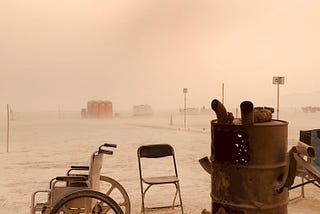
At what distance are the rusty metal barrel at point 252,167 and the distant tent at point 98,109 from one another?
19.3m

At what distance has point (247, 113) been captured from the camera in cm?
243

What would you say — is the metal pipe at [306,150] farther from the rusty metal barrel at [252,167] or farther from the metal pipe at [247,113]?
the metal pipe at [247,113]

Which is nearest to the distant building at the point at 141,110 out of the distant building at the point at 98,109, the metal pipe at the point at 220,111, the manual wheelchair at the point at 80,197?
the distant building at the point at 98,109

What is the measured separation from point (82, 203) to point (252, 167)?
125 cm

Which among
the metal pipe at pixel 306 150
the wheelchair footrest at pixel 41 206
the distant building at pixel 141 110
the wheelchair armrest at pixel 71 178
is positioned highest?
the metal pipe at pixel 306 150

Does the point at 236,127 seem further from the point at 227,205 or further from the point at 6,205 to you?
the point at 6,205

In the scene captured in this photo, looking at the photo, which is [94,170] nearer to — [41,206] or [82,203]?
[82,203]

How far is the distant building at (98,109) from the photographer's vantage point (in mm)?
21484

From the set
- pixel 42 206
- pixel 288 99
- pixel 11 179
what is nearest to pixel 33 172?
pixel 11 179

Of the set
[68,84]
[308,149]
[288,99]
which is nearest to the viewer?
[308,149]

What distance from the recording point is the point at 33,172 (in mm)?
5859

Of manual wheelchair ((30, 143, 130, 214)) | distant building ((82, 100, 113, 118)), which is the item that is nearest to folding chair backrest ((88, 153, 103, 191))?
manual wheelchair ((30, 143, 130, 214))

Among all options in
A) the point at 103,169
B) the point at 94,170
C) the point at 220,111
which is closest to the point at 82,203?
the point at 94,170

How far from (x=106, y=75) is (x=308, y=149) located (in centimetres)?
2317
